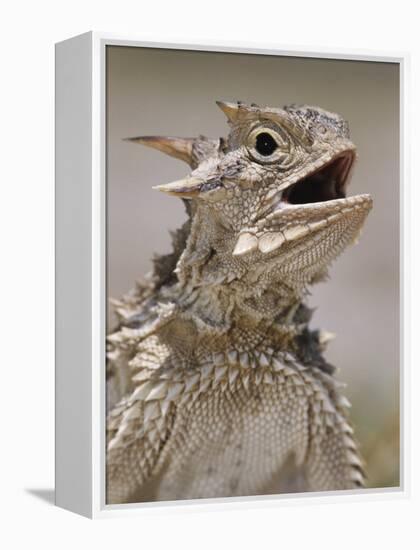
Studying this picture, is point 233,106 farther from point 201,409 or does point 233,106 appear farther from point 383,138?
point 201,409

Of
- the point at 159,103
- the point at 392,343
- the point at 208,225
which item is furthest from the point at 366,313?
the point at 159,103

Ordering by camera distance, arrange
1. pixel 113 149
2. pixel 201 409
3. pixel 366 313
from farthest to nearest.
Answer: pixel 366 313 → pixel 201 409 → pixel 113 149

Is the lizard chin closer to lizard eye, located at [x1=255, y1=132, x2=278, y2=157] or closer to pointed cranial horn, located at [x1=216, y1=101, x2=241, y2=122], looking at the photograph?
lizard eye, located at [x1=255, y1=132, x2=278, y2=157]

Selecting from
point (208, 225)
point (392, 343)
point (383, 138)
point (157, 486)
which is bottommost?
point (157, 486)

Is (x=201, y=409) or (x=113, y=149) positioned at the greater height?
(x=113, y=149)

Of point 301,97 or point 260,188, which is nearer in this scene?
point 260,188

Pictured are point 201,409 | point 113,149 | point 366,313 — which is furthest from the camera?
point 366,313

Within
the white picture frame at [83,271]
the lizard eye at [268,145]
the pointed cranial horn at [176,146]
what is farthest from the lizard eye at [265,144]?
the white picture frame at [83,271]

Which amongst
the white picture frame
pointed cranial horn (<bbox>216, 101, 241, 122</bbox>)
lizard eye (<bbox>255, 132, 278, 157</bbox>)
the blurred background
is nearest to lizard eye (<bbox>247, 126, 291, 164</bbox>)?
lizard eye (<bbox>255, 132, 278, 157</bbox>)
